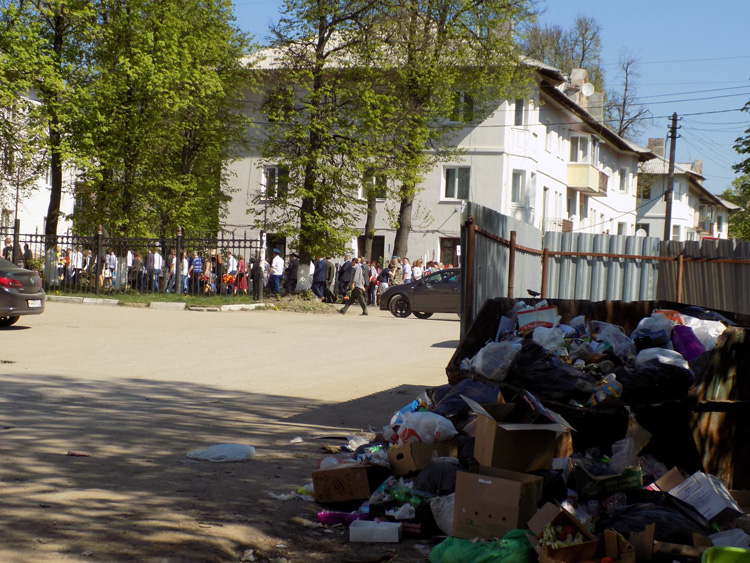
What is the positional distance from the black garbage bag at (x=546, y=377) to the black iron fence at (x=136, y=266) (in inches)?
801

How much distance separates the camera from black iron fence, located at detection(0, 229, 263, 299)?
27.9 m

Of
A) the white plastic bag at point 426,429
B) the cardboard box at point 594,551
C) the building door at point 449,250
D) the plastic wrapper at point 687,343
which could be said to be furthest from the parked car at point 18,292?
the building door at point 449,250

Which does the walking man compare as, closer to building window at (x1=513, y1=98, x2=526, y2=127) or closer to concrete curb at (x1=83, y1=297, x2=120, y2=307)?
concrete curb at (x1=83, y1=297, x2=120, y2=307)

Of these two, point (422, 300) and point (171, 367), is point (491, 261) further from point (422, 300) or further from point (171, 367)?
point (422, 300)

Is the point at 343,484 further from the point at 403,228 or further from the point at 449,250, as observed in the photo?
the point at 449,250

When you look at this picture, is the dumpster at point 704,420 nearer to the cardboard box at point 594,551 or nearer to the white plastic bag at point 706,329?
the white plastic bag at point 706,329

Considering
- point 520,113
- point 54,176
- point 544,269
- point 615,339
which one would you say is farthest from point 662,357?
point 520,113

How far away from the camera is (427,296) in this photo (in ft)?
84.1

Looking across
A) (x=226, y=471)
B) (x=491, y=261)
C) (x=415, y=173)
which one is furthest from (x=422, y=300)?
(x=226, y=471)

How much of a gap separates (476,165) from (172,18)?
627 inches

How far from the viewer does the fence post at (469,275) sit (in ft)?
32.3

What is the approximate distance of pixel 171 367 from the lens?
13.4 m

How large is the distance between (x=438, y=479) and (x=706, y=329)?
305 cm

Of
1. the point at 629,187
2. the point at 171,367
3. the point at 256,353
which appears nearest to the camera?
the point at 171,367
